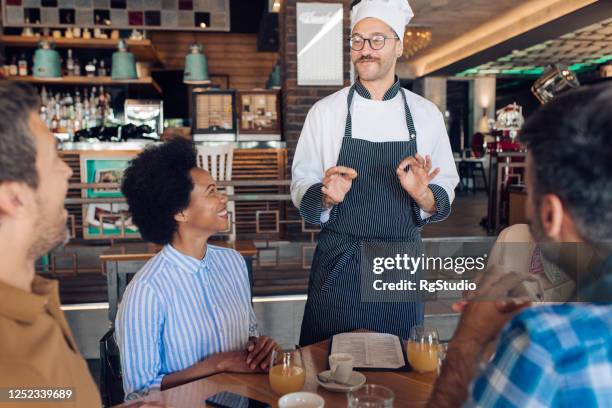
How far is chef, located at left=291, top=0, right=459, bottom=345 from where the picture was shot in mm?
1896

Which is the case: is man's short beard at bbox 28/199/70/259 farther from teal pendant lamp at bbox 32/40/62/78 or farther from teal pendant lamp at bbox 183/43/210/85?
teal pendant lamp at bbox 183/43/210/85

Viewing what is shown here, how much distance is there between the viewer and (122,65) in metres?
5.70

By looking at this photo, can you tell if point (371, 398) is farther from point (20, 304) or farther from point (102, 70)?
point (102, 70)

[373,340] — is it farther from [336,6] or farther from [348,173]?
[336,6]

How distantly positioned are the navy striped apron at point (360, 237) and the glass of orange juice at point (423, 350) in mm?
444

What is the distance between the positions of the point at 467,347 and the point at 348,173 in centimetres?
86

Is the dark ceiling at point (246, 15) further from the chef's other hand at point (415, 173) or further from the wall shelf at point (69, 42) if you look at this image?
the chef's other hand at point (415, 173)

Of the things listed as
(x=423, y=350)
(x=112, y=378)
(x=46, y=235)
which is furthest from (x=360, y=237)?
(x=46, y=235)

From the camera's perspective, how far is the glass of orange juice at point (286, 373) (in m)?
1.27

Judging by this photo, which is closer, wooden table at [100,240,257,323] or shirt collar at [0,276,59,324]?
shirt collar at [0,276,59,324]

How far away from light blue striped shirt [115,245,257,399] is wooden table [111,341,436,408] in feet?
0.64

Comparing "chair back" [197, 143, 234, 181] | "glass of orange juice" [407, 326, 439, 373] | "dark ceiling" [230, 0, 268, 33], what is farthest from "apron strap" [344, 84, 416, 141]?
"dark ceiling" [230, 0, 268, 33]

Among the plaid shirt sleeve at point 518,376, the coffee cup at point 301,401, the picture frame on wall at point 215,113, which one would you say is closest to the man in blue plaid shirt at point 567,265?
the plaid shirt sleeve at point 518,376

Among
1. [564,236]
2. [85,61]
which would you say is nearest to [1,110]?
[564,236]
